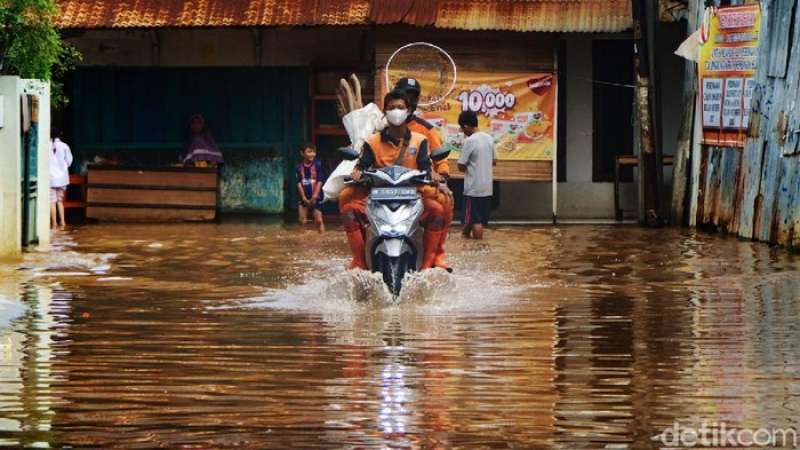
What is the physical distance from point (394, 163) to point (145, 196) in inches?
434

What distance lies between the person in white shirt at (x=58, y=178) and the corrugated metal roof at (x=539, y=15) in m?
5.49

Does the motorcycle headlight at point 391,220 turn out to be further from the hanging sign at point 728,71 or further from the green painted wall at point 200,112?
the green painted wall at point 200,112

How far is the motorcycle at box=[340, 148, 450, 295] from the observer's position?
12.7 metres

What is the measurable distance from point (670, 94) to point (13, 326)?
49.3ft

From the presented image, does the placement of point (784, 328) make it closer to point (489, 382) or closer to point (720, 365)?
point (720, 365)

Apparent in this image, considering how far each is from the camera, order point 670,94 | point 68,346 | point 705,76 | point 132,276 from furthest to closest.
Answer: point 670,94 < point 705,76 < point 132,276 < point 68,346

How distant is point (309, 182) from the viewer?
23.0m

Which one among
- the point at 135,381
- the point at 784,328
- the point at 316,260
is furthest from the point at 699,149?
the point at 135,381

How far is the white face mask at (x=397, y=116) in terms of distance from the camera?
13.4 meters

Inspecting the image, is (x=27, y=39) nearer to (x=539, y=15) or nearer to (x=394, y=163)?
(x=394, y=163)

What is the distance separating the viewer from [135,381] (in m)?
9.06

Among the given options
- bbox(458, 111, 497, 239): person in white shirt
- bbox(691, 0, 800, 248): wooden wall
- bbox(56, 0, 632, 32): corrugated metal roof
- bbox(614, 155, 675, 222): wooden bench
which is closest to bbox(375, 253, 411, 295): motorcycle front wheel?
bbox(691, 0, 800, 248): wooden wall

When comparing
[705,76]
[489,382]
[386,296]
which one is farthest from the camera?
[705,76]

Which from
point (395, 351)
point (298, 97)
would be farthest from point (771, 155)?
point (395, 351)
